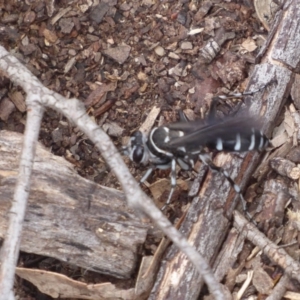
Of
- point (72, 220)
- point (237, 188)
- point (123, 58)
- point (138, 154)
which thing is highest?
point (123, 58)

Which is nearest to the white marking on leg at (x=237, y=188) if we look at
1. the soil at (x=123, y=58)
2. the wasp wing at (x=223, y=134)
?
the wasp wing at (x=223, y=134)

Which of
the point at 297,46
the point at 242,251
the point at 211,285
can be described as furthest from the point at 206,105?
the point at 211,285

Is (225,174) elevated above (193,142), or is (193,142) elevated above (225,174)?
(193,142)

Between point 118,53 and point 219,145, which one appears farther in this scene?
point 118,53

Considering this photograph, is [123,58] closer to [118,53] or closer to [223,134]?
[118,53]

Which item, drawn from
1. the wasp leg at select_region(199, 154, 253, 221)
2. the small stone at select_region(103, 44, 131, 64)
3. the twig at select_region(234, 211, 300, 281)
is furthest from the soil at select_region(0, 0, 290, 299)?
the twig at select_region(234, 211, 300, 281)

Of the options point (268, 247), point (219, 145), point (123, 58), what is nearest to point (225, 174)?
point (219, 145)

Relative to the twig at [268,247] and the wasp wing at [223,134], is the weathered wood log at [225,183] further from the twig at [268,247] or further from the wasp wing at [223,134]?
the wasp wing at [223,134]

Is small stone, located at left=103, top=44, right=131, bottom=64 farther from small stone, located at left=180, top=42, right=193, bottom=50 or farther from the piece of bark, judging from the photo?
the piece of bark
